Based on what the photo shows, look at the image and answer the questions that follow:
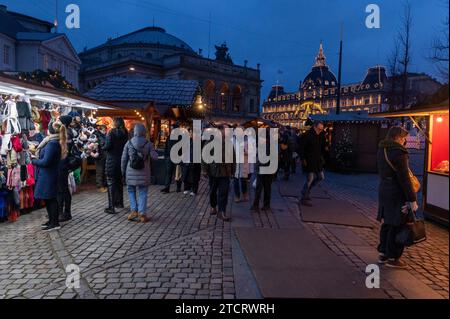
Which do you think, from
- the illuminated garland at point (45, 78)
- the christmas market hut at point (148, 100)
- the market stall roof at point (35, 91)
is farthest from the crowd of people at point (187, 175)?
the christmas market hut at point (148, 100)

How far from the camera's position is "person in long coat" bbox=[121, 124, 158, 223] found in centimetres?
728

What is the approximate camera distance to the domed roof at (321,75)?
379ft

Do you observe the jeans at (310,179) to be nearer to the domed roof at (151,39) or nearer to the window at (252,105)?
the window at (252,105)

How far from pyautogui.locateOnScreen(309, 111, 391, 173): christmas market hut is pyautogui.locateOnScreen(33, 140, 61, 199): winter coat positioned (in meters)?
14.6

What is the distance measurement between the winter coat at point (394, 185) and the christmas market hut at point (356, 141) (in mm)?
13706

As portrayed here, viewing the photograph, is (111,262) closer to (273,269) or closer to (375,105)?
(273,269)

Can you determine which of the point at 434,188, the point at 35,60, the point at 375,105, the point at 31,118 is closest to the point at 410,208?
the point at 434,188

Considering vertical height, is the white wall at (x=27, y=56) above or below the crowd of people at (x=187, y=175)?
above

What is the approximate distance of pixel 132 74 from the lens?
61531 mm

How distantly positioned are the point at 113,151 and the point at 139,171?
1.25 meters

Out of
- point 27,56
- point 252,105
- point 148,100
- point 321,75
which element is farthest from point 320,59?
point 148,100

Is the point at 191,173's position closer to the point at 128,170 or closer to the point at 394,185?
the point at 128,170

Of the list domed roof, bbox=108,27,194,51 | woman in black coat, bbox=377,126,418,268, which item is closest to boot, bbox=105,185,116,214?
woman in black coat, bbox=377,126,418,268

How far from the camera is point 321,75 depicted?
117m
